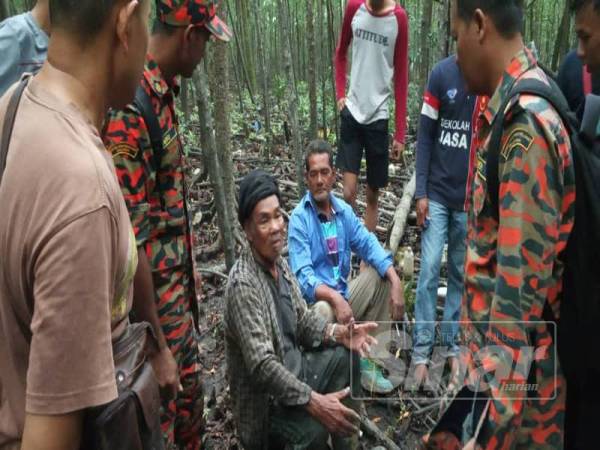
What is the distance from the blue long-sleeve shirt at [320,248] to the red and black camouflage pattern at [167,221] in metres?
0.97

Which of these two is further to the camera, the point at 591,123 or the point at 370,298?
the point at 370,298

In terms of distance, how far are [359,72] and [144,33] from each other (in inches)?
141

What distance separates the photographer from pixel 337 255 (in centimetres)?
358

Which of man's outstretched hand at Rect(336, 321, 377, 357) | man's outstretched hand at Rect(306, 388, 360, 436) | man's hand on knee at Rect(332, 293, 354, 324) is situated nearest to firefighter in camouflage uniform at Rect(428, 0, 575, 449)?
man's outstretched hand at Rect(306, 388, 360, 436)

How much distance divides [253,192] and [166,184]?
0.45 metres

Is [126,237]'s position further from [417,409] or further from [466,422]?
[417,409]

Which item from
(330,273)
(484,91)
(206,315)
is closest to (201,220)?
(206,315)

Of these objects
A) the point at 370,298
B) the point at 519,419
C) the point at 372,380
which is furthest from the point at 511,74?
the point at 372,380

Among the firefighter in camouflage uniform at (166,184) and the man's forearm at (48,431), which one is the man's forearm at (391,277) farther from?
the man's forearm at (48,431)

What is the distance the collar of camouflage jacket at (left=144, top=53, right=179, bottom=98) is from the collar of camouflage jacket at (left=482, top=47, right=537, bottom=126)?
1.29 meters

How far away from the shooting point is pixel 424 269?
355cm

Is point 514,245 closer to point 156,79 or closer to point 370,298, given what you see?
point 156,79

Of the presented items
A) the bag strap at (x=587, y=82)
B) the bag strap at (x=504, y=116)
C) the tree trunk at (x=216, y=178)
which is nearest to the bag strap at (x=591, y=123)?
the bag strap at (x=504, y=116)

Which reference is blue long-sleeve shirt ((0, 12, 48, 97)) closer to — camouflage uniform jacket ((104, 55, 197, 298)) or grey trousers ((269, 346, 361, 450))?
camouflage uniform jacket ((104, 55, 197, 298))
